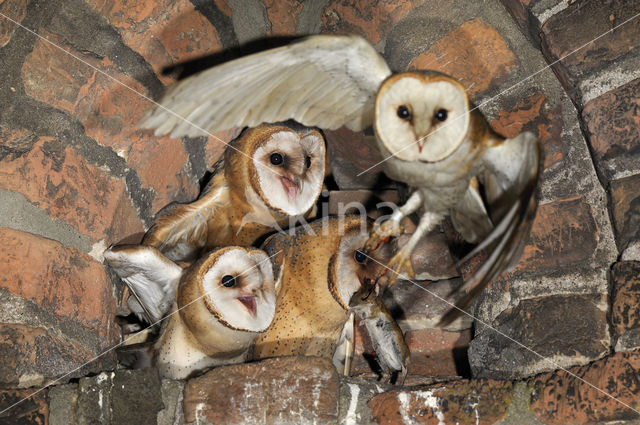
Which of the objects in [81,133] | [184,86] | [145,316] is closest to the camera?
[184,86]

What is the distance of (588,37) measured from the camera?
1028mm

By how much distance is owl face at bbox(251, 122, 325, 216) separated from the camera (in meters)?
1.28

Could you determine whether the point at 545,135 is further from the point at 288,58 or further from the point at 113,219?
the point at 113,219

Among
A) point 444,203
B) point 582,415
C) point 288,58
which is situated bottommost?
point 582,415

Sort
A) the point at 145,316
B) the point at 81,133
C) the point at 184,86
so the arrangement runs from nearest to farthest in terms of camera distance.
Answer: the point at 184,86, the point at 81,133, the point at 145,316

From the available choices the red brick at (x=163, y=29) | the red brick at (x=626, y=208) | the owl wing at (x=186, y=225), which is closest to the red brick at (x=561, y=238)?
the red brick at (x=626, y=208)

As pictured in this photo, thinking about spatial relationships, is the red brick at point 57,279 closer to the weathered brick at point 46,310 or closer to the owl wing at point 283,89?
the weathered brick at point 46,310

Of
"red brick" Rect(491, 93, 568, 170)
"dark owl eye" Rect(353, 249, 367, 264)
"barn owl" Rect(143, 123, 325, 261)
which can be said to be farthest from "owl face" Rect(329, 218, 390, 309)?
"red brick" Rect(491, 93, 568, 170)

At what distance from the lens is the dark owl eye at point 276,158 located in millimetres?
1287

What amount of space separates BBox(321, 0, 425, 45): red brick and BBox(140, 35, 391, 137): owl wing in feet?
1.16

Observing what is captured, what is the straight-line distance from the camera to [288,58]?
0.89 meters

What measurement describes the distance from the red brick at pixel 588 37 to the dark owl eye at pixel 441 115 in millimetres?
349

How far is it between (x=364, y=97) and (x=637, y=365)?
0.52 metres

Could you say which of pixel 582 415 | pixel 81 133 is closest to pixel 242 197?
pixel 81 133
